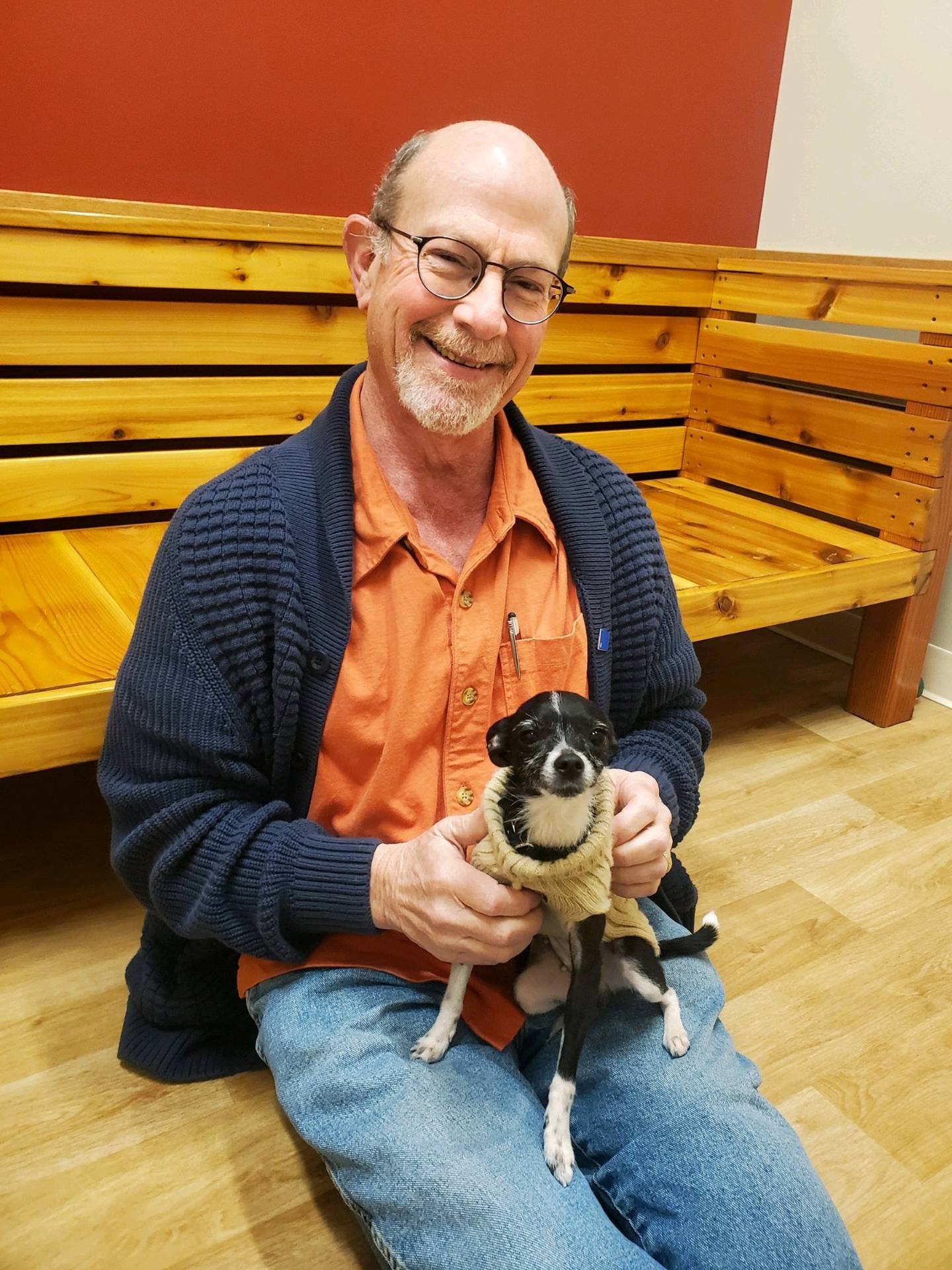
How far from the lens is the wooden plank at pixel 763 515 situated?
8.16 feet

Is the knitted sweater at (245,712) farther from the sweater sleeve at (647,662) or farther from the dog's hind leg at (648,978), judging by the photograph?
the dog's hind leg at (648,978)

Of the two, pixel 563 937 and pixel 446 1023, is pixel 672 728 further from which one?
pixel 446 1023

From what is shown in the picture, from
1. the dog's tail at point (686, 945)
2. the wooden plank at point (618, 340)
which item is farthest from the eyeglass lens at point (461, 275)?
the wooden plank at point (618, 340)

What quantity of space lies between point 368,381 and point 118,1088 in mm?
1072

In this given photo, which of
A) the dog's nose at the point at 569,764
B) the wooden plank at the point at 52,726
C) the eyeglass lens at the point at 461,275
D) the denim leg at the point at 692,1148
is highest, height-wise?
the eyeglass lens at the point at 461,275

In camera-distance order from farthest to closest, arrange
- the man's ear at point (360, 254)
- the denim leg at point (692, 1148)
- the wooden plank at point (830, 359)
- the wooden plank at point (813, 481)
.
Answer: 1. the wooden plank at point (813, 481)
2. the wooden plank at point (830, 359)
3. the man's ear at point (360, 254)
4. the denim leg at point (692, 1148)

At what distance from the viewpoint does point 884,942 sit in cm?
179

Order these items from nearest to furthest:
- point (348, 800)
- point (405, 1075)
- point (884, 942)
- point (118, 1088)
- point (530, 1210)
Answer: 1. point (530, 1210)
2. point (405, 1075)
3. point (348, 800)
4. point (118, 1088)
5. point (884, 942)

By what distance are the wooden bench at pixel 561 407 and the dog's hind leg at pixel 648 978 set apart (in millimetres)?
861

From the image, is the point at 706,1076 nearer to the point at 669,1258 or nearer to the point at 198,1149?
the point at 669,1258

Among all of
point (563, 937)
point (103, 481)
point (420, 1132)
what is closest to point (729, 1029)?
point (563, 937)

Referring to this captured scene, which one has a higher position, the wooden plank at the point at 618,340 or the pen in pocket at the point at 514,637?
the wooden plank at the point at 618,340

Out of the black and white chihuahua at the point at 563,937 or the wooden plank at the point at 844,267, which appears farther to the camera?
the wooden plank at the point at 844,267

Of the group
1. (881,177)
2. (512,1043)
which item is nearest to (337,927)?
(512,1043)
